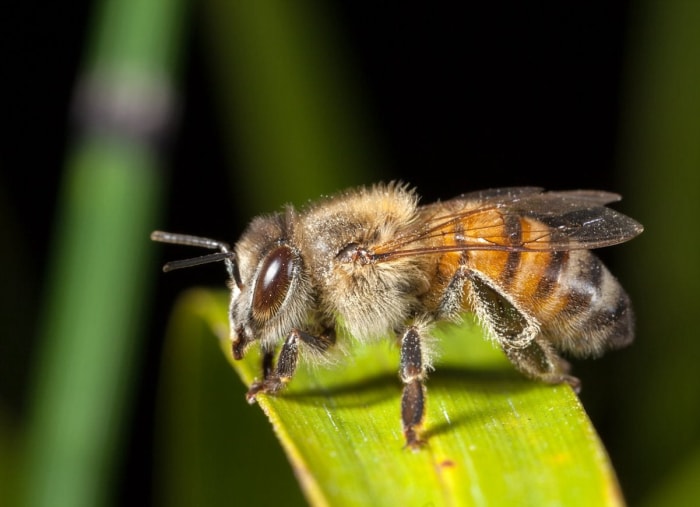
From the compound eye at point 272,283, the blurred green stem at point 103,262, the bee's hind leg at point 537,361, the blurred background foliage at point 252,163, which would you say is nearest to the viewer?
the compound eye at point 272,283

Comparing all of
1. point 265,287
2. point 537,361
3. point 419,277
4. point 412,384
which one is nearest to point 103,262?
point 265,287

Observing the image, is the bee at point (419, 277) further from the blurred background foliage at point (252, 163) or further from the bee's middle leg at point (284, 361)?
the blurred background foliage at point (252, 163)

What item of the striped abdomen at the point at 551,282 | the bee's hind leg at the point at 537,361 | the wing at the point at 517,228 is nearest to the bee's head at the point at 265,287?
the wing at the point at 517,228

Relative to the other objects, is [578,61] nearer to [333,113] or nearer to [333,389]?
[333,113]

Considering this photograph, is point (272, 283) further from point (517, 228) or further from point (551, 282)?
point (551, 282)

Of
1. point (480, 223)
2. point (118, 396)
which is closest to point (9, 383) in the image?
point (118, 396)

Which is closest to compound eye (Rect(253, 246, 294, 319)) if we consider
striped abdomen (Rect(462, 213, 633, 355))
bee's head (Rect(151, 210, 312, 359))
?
bee's head (Rect(151, 210, 312, 359))
